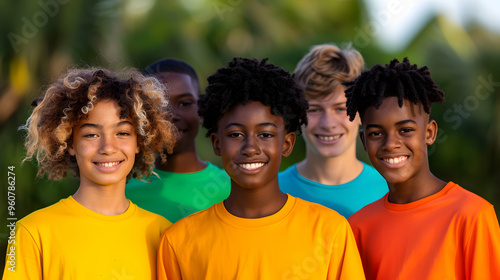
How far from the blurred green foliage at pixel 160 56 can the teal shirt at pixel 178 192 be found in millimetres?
3490

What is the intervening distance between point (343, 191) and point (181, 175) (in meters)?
1.33

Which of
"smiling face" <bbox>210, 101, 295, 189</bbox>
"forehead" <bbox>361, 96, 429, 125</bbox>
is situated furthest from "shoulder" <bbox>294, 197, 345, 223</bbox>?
"forehead" <bbox>361, 96, 429, 125</bbox>

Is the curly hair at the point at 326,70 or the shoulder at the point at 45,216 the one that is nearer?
the shoulder at the point at 45,216

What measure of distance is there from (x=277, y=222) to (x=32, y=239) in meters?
1.46

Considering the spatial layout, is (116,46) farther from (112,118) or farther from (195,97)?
(112,118)

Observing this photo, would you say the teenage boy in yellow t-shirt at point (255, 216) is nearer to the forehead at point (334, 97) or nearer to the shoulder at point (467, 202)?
the shoulder at point (467, 202)

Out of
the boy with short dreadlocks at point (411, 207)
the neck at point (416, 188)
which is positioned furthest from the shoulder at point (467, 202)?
the neck at point (416, 188)

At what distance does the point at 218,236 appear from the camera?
3.28 m

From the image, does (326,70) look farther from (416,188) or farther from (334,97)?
(416,188)

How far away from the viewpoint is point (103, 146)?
11.5ft

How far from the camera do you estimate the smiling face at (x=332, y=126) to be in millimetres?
4582

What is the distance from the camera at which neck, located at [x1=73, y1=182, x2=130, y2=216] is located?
356 cm
